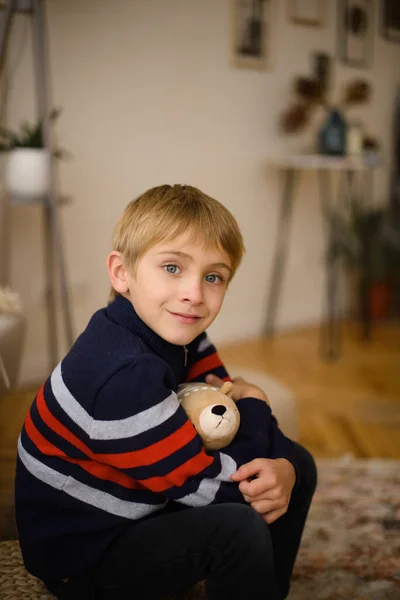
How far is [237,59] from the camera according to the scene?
9.02 ft

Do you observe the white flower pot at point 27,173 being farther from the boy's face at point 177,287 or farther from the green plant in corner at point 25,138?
the boy's face at point 177,287

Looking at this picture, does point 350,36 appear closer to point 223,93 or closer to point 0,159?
point 223,93

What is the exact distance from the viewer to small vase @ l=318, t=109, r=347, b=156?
114 inches

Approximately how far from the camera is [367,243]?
3031mm

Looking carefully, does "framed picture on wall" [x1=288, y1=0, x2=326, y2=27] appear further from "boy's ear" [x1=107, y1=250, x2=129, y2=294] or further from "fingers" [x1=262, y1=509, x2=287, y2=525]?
"fingers" [x1=262, y1=509, x2=287, y2=525]

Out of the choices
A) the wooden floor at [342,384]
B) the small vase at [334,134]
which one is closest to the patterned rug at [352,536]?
the wooden floor at [342,384]

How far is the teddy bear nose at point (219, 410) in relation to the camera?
0.84 meters

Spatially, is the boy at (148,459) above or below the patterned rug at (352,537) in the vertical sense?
above

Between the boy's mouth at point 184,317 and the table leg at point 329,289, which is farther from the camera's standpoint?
the table leg at point 329,289

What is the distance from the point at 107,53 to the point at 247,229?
3.34 feet

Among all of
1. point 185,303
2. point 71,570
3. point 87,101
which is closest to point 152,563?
point 71,570

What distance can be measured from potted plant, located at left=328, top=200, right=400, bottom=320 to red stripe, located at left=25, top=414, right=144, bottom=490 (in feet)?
7.77

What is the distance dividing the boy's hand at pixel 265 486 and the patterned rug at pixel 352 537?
0.22 meters

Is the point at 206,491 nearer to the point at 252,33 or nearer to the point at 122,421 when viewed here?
the point at 122,421
